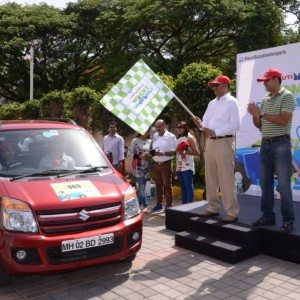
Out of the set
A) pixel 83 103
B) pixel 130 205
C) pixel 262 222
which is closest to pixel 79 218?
pixel 130 205

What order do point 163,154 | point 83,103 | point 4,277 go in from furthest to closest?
1. point 83,103
2. point 163,154
3. point 4,277

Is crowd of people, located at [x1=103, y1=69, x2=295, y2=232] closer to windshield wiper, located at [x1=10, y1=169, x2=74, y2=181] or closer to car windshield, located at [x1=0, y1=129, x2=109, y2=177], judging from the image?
car windshield, located at [x1=0, y1=129, x2=109, y2=177]

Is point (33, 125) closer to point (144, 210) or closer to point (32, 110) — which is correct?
point (144, 210)

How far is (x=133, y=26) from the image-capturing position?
2381 centimetres

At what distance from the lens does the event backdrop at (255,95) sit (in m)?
6.78

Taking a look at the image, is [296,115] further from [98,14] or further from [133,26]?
[98,14]

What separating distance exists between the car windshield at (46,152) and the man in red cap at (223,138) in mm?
1571

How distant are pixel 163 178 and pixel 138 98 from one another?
1.85m

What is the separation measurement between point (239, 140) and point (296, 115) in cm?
131

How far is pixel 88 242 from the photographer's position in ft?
13.6

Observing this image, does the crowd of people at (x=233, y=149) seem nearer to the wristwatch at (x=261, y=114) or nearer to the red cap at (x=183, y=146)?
the wristwatch at (x=261, y=114)

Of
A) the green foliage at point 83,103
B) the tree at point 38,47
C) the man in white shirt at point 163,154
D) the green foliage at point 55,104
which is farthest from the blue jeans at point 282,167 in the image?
the tree at point 38,47

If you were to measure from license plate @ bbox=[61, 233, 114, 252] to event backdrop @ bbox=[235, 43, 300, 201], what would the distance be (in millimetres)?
3996

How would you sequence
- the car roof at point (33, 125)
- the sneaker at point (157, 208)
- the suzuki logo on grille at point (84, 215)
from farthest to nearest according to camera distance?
the sneaker at point (157, 208), the car roof at point (33, 125), the suzuki logo on grille at point (84, 215)
